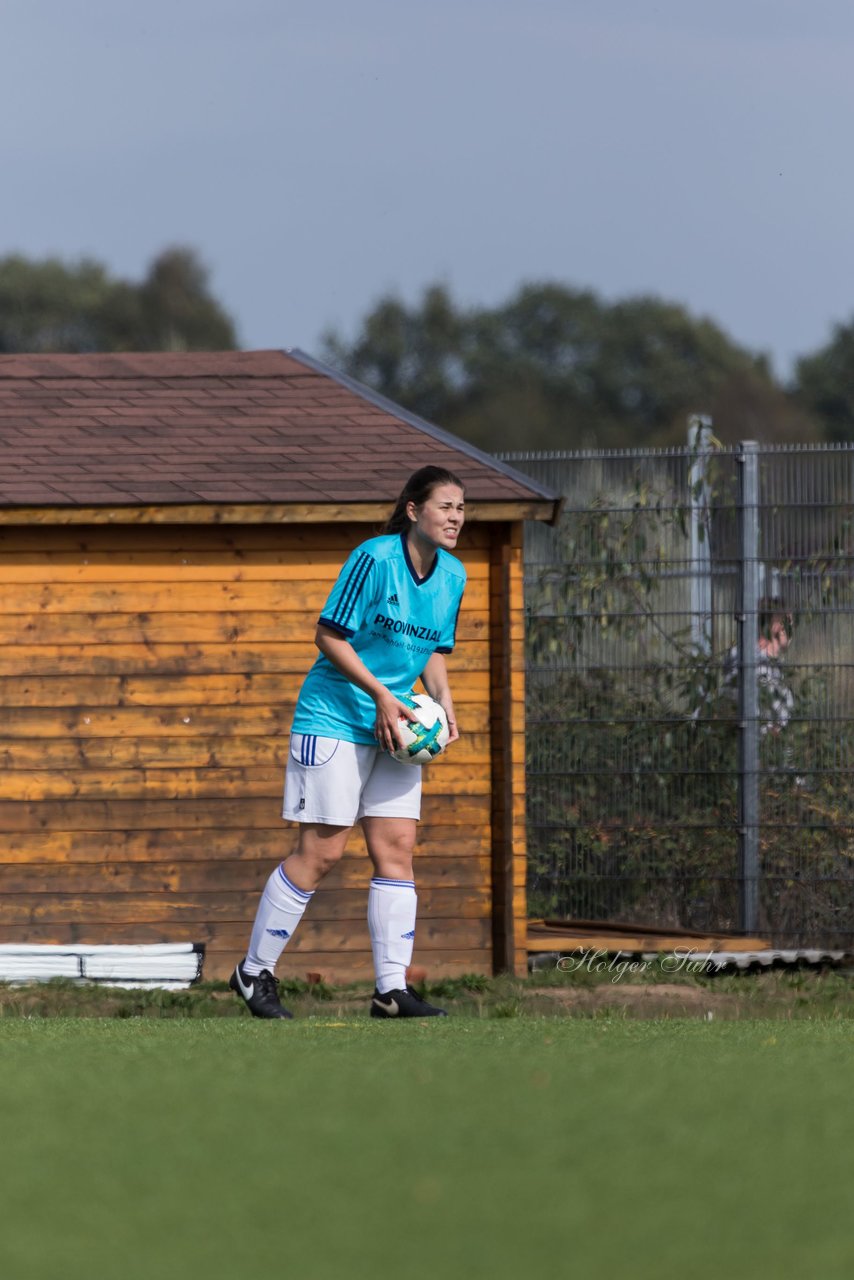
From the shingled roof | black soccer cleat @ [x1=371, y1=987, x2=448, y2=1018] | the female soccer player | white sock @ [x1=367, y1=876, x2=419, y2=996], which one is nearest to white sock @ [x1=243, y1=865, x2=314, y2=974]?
the female soccer player

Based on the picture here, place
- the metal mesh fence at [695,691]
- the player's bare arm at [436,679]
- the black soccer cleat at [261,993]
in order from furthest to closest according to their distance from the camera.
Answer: the metal mesh fence at [695,691] → the player's bare arm at [436,679] → the black soccer cleat at [261,993]

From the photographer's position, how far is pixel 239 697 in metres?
9.88

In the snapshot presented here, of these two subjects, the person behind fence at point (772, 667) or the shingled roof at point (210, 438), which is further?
the person behind fence at point (772, 667)

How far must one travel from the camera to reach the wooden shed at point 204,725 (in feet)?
32.1

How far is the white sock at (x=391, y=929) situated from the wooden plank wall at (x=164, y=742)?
8.70ft

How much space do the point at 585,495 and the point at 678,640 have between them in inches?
38.1

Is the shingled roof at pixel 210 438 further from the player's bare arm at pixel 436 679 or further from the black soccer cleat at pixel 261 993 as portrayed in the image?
the black soccer cleat at pixel 261 993

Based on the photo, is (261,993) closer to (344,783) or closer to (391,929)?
(391,929)

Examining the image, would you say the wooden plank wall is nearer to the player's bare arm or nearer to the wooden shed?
the wooden shed

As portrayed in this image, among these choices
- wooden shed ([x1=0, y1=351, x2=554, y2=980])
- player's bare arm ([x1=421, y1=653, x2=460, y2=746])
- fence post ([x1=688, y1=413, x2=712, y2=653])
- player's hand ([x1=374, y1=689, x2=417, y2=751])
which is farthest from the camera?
fence post ([x1=688, y1=413, x2=712, y2=653])

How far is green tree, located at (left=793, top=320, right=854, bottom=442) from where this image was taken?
58.4 m

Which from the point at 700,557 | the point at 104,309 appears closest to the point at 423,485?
the point at 700,557

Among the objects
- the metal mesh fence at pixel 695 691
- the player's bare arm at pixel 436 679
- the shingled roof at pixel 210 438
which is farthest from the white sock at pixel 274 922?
the metal mesh fence at pixel 695 691

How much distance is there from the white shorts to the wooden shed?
263 centimetres
